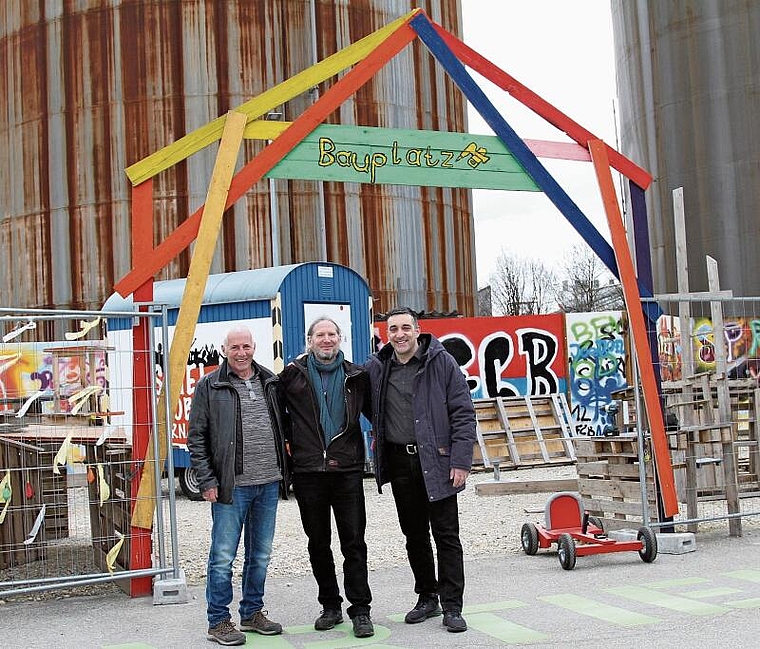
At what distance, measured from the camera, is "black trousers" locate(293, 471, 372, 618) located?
24.2ft

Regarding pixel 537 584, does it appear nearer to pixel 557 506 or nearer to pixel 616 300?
pixel 557 506

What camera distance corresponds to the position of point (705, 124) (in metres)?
33.8

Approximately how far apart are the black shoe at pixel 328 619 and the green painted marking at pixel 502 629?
36.1 inches

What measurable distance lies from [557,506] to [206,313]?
7568 millimetres

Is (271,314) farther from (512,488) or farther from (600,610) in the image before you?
(600,610)

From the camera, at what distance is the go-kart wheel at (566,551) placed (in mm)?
9055

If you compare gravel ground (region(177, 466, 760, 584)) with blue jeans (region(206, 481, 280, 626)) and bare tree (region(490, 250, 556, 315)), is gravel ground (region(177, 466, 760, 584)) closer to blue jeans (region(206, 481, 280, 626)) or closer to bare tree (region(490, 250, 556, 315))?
blue jeans (region(206, 481, 280, 626))

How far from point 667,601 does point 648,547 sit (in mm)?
1505

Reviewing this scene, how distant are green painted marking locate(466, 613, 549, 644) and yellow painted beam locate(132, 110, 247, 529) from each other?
2.81 m

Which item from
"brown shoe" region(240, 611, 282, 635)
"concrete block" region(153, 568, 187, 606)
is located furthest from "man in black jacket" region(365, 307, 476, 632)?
"concrete block" region(153, 568, 187, 606)

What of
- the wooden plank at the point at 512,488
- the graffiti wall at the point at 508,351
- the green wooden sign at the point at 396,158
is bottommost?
the wooden plank at the point at 512,488

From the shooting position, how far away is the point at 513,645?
6.75 meters

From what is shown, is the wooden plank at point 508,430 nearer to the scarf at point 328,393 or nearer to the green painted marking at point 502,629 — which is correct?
the green painted marking at point 502,629

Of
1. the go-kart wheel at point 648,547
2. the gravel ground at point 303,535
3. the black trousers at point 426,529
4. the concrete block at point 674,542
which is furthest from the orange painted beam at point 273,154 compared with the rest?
the concrete block at point 674,542
